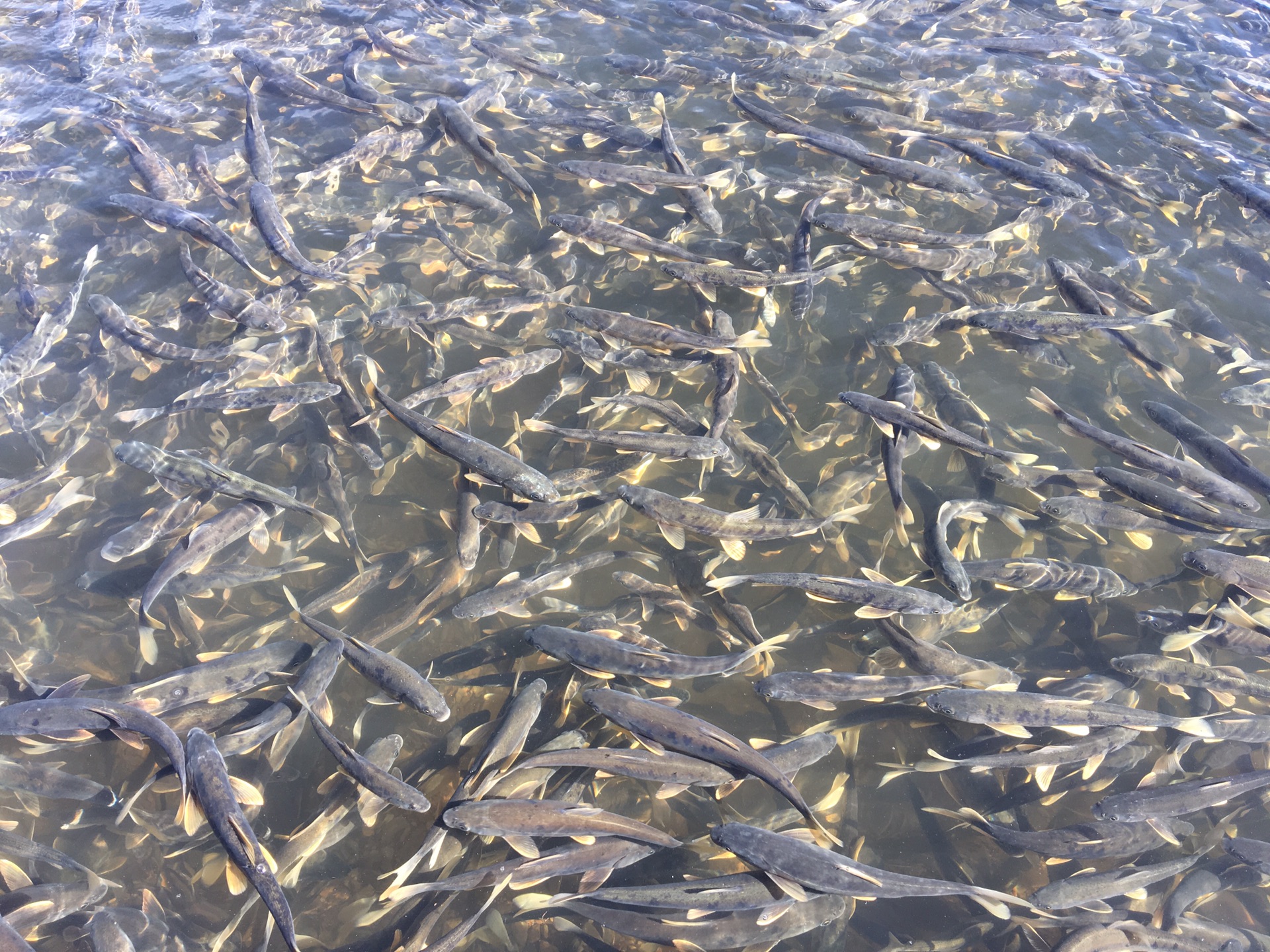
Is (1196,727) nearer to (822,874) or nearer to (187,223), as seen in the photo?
(822,874)

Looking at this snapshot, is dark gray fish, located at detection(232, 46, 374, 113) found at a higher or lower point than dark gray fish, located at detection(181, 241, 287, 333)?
higher

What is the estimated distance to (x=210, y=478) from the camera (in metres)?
4.91

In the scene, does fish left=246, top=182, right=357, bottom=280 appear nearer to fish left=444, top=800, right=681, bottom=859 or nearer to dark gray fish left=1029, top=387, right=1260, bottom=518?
fish left=444, top=800, right=681, bottom=859

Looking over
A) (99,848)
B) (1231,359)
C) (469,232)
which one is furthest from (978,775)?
(469,232)

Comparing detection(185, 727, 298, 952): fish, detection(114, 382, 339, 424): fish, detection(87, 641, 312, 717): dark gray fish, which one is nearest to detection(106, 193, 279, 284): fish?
detection(114, 382, 339, 424): fish

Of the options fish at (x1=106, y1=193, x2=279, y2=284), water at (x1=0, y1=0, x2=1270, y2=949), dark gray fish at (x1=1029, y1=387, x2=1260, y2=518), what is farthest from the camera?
fish at (x1=106, y1=193, x2=279, y2=284)

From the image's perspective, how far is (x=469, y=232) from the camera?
7.14m

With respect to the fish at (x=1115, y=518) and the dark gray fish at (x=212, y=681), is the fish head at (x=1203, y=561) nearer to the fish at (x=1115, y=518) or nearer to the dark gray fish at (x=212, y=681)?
the fish at (x=1115, y=518)

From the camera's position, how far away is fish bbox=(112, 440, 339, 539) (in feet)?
16.0

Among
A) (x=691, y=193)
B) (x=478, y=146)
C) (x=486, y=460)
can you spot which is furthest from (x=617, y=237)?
(x=486, y=460)

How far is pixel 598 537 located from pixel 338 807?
8.06 feet

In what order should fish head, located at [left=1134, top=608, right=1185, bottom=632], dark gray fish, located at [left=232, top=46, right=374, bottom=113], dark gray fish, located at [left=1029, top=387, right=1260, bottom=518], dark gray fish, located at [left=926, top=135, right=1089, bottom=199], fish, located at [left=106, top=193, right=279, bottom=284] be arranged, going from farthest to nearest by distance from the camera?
dark gray fish, located at [left=232, top=46, right=374, bottom=113] < dark gray fish, located at [left=926, top=135, right=1089, bottom=199] < fish, located at [left=106, top=193, right=279, bottom=284] < dark gray fish, located at [left=1029, top=387, right=1260, bottom=518] < fish head, located at [left=1134, top=608, right=1185, bottom=632]

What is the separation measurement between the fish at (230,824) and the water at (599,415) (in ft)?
1.25

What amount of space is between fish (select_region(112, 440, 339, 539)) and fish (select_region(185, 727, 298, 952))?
1.62 m
